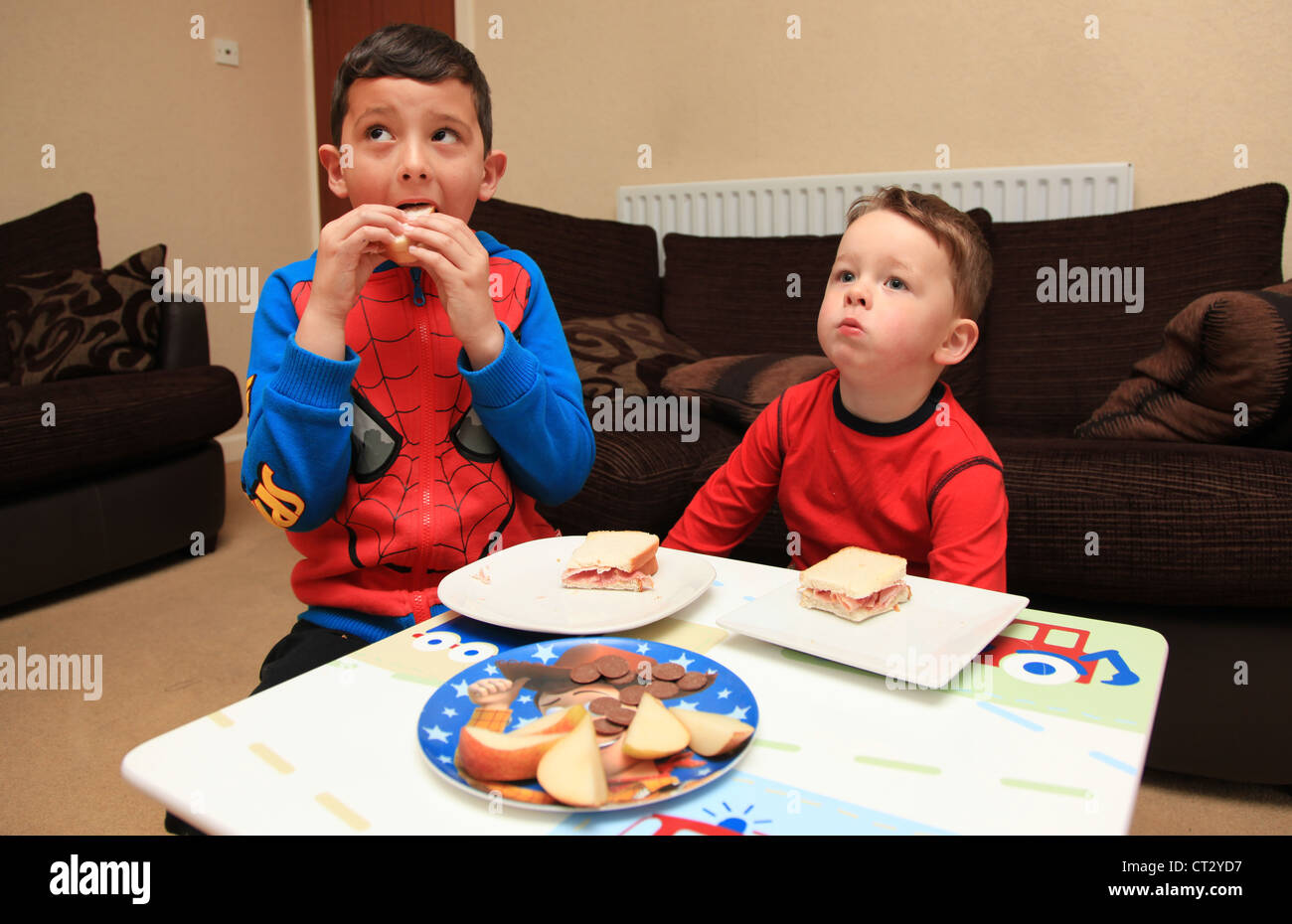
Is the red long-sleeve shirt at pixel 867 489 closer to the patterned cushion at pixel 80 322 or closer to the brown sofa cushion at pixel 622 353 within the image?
the brown sofa cushion at pixel 622 353

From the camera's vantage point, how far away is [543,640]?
73cm

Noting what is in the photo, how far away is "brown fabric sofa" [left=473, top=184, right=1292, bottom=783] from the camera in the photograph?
54.9 inches

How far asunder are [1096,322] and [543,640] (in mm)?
1800

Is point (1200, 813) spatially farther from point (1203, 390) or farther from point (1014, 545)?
point (1203, 390)

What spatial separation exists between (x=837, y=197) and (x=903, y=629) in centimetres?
231

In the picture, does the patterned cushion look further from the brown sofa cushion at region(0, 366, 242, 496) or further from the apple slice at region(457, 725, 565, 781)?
the apple slice at region(457, 725, 565, 781)

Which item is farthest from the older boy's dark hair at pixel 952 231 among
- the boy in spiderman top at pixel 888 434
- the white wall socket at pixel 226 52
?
the white wall socket at pixel 226 52

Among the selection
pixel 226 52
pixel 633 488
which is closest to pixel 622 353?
pixel 633 488

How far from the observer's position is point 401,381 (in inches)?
41.6

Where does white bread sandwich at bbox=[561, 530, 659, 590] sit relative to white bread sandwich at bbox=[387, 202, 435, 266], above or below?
below

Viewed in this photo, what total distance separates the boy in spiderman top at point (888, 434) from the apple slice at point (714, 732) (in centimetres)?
49

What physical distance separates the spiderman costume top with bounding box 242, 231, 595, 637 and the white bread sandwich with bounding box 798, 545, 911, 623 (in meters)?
0.39

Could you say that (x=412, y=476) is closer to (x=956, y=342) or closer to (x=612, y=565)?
(x=612, y=565)

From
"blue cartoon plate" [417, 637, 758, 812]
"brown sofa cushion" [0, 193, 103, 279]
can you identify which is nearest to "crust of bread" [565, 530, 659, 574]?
"blue cartoon plate" [417, 637, 758, 812]
